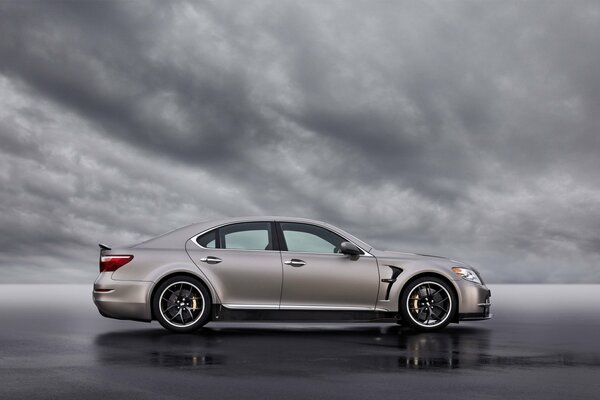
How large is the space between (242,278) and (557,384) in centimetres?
588

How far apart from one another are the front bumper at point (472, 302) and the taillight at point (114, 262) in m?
5.09

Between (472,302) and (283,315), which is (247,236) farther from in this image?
(472,302)

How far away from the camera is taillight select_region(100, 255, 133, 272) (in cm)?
1247

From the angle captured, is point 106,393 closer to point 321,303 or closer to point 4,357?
point 4,357

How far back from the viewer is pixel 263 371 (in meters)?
8.12

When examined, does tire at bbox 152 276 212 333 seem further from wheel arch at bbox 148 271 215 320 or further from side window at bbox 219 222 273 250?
side window at bbox 219 222 273 250

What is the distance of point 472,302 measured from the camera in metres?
13.0

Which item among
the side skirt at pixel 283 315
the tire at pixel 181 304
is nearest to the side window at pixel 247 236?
the tire at pixel 181 304

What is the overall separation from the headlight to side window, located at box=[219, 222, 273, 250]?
295cm

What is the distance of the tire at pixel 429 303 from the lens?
12.8 m

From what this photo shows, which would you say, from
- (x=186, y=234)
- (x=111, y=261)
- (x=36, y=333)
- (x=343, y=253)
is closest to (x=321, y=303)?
(x=343, y=253)

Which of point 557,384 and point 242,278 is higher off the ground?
point 242,278

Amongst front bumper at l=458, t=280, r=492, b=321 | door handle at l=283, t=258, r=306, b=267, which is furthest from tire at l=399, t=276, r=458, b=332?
door handle at l=283, t=258, r=306, b=267

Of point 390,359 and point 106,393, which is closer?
point 106,393
